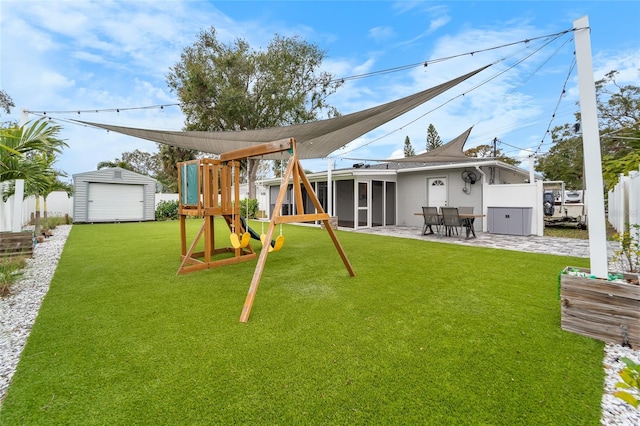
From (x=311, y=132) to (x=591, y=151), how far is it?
3767 mm

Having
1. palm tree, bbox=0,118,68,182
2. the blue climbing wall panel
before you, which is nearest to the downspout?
the blue climbing wall panel

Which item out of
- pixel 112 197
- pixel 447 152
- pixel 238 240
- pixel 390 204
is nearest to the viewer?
pixel 238 240

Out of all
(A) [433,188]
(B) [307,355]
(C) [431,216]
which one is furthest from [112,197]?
(B) [307,355]

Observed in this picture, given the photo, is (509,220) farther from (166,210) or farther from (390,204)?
(166,210)

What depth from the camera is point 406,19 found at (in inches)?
303

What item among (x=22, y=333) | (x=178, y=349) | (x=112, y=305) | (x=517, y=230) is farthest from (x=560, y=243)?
(x=22, y=333)

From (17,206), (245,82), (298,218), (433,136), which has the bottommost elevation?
(298,218)

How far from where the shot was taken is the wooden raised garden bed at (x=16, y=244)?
5.12m

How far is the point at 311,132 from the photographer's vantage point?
5.13 meters

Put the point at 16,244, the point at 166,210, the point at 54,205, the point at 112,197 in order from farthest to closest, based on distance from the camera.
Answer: the point at 166,210
the point at 54,205
the point at 112,197
the point at 16,244

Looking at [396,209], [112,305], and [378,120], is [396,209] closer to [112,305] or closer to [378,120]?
[378,120]

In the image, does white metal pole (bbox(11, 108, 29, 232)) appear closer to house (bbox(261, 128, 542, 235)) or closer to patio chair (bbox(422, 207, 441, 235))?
house (bbox(261, 128, 542, 235))

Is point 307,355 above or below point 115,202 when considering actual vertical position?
below

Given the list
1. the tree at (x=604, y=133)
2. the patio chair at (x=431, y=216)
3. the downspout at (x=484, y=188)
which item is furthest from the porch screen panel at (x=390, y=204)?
the tree at (x=604, y=133)
